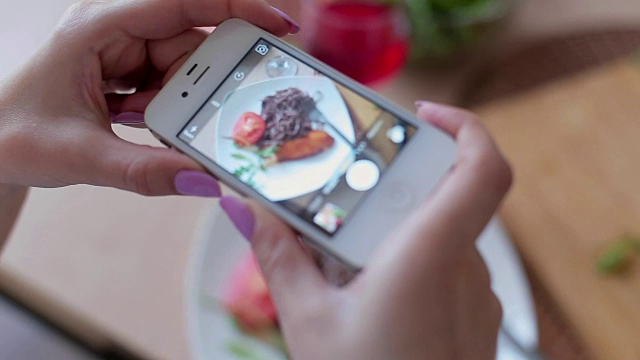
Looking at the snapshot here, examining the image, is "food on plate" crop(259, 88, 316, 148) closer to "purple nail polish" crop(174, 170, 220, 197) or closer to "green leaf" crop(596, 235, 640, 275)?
"purple nail polish" crop(174, 170, 220, 197)

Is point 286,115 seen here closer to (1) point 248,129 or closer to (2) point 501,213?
(1) point 248,129

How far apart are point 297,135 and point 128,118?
13 centimetres

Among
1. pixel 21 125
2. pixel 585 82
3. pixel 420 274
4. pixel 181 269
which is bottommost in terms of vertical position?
pixel 181 269

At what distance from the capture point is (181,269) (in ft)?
2.15

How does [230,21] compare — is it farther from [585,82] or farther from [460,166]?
[585,82]

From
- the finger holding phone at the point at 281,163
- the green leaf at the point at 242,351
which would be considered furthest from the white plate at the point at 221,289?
the finger holding phone at the point at 281,163

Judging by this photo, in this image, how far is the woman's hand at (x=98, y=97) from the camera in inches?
16.5

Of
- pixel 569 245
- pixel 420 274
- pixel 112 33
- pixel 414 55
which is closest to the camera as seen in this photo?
pixel 420 274

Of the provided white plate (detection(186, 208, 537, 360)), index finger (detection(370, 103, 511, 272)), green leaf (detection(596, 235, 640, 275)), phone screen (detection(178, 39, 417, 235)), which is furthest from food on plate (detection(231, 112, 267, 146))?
green leaf (detection(596, 235, 640, 275))

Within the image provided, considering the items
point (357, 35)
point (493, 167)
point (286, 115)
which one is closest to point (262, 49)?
point (286, 115)

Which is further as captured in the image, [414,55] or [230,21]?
[414,55]

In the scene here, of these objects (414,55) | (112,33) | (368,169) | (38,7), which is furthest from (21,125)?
(414,55)

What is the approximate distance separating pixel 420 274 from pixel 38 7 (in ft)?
1.73

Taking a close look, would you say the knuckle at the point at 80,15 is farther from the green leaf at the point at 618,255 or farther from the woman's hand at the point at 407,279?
the green leaf at the point at 618,255
